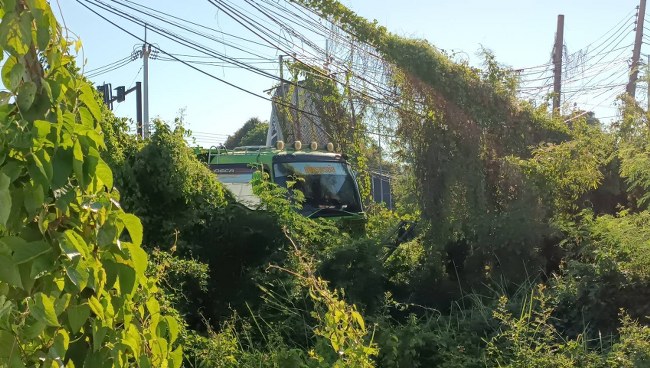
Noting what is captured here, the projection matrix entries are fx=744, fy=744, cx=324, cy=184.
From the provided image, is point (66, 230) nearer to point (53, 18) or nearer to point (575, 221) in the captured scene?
point (53, 18)

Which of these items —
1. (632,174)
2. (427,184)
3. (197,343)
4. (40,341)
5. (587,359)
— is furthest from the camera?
(427,184)

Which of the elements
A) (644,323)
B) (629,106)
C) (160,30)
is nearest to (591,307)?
(644,323)

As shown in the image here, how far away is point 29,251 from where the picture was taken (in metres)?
Result: 1.80

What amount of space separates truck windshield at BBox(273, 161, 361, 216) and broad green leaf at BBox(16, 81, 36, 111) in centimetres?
969

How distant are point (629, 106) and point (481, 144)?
2076mm

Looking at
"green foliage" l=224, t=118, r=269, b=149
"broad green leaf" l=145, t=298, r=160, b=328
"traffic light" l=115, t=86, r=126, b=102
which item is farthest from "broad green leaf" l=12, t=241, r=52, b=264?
"green foliage" l=224, t=118, r=269, b=149

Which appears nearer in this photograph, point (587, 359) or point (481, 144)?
point (587, 359)

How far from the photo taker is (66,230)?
1.92 meters

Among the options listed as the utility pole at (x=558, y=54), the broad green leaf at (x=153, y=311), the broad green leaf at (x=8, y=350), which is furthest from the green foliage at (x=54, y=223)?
the utility pole at (x=558, y=54)

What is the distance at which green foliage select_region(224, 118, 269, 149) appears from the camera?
53.9m

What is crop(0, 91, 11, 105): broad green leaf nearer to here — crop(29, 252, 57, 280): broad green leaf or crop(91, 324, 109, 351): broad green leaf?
crop(29, 252, 57, 280): broad green leaf

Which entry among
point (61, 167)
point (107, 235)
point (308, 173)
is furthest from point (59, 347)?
point (308, 173)

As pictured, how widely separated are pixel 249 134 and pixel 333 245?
163ft

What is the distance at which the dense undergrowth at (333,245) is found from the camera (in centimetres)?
188
